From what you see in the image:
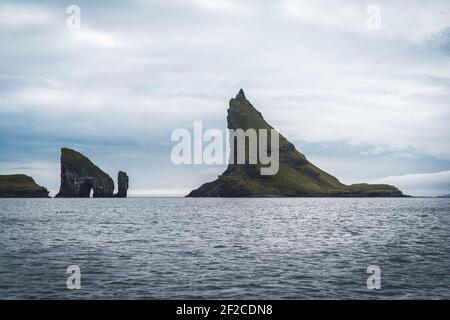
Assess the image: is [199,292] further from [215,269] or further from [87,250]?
[87,250]

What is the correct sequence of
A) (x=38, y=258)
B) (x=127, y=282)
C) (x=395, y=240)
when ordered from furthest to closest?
1. (x=395, y=240)
2. (x=38, y=258)
3. (x=127, y=282)

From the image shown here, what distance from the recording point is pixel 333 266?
40.4 m

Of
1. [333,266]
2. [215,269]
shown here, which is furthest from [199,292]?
[333,266]

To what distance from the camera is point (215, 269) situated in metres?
38.8

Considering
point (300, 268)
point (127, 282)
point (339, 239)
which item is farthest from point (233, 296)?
point (339, 239)

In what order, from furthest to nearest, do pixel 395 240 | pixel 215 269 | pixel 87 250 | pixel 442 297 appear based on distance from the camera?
pixel 395 240 → pixel 87 250 → pixel 215 269 → pixel 442 297

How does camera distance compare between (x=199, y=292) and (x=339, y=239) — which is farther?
(x=339, y=239)

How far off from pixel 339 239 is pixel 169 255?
92.5ft

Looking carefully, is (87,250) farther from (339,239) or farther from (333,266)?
(339,239)

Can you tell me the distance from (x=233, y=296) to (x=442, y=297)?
13.7 metres
